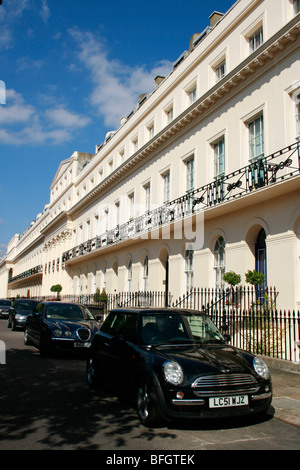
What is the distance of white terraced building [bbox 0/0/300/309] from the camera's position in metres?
13.4

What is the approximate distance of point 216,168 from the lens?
17.8 m

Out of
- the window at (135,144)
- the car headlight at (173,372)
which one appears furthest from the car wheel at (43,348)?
the window at (135,144)

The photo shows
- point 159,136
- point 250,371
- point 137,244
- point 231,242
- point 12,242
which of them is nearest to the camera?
point 250,371

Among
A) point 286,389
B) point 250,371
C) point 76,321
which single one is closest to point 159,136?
point 76,321

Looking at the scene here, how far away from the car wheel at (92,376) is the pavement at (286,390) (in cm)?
309

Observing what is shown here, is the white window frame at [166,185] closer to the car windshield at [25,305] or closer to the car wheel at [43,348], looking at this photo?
the car windshield at [25,305]

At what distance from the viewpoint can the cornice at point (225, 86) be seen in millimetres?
13609

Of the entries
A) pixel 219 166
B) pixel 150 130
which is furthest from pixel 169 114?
pixel 219 166

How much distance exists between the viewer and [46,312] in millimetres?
12789

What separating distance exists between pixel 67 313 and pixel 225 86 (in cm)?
1087

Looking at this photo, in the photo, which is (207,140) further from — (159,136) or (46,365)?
(46,365)

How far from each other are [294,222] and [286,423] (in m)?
7.94

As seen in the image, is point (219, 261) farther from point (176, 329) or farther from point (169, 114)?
point (176, 329)

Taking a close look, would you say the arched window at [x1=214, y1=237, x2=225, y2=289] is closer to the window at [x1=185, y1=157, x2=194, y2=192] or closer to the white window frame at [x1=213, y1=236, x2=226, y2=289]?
the white window frame at [x1=213, y1=236, x2=226, y2=289]
